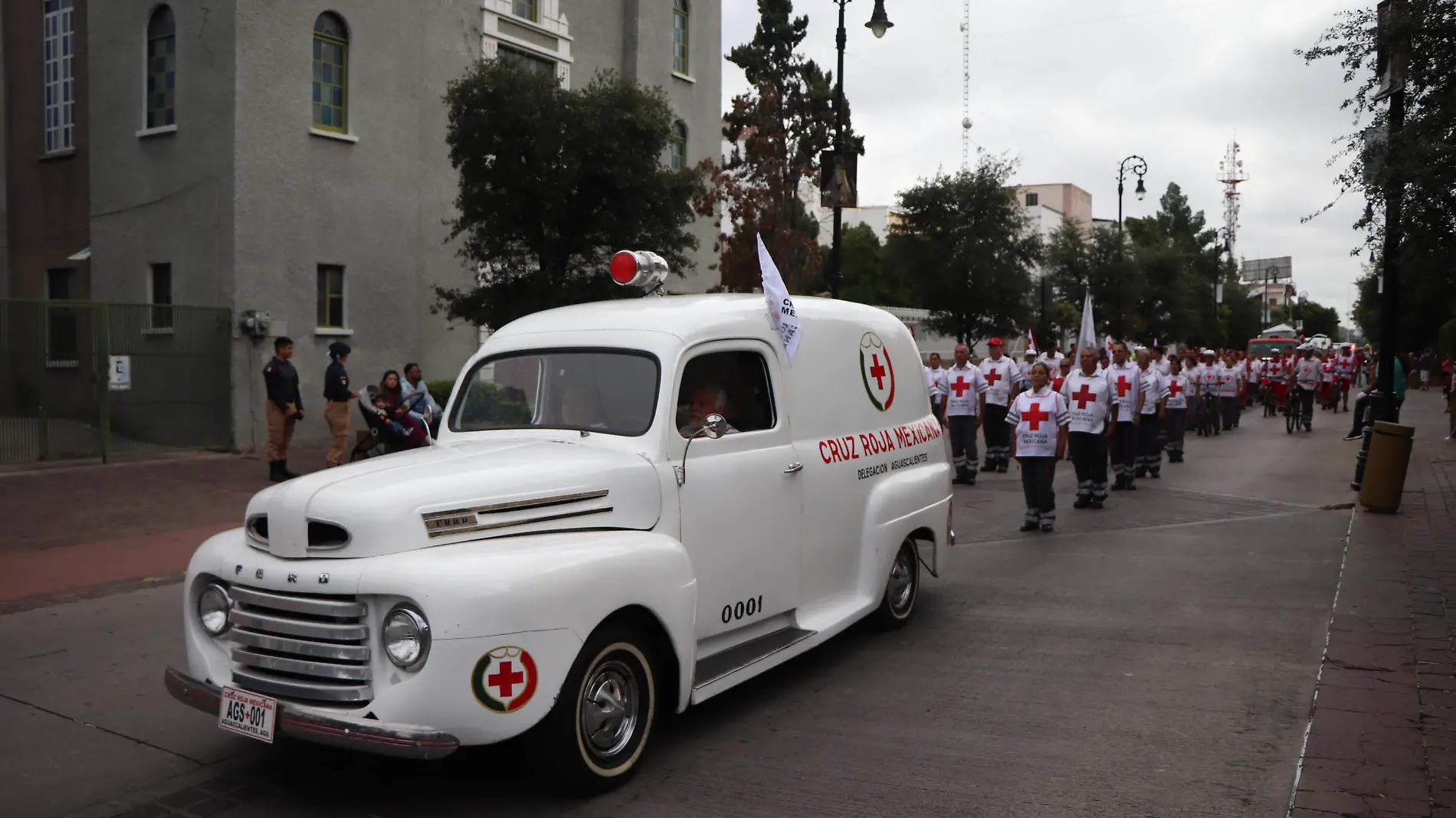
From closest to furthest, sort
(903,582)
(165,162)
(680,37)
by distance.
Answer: (903,582) → (165,162) → (680,37)

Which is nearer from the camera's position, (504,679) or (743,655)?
(504,679)

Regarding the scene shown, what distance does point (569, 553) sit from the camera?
4.70 metres

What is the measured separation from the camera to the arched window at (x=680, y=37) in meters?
28.1

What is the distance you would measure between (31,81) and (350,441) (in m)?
9.71

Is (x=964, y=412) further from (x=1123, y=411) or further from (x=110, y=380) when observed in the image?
(x=110, y=380)

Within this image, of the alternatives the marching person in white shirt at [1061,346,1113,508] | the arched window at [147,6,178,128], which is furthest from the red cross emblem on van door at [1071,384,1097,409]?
the arched window at [147,6,178,128]

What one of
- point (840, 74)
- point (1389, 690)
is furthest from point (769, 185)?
point (1389, 690)

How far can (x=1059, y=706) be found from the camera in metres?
6.07

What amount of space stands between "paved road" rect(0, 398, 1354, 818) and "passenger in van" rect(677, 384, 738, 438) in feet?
4.93

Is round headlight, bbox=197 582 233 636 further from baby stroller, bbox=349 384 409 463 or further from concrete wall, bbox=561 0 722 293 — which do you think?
concrete wall, bbox=561 0 722 293

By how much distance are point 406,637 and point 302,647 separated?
19.4 inches

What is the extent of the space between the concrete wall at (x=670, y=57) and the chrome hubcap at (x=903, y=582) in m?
17.1

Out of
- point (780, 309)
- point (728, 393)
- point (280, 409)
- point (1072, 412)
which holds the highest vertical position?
point (780, 309)

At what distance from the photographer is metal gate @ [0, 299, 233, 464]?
15406 millimetres
